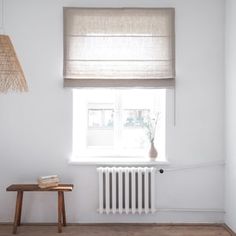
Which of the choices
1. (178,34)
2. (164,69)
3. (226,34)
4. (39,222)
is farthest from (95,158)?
(226,34)

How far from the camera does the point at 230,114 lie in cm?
386

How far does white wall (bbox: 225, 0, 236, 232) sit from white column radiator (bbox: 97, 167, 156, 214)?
83 centimetres

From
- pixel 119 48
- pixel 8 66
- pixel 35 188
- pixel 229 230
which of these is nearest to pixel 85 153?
pixel 35 188

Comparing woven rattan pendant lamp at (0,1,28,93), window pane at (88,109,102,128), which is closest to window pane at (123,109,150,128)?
window pane at (88,109,102,128)

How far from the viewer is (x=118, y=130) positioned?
432 centimetres

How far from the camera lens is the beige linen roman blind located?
3990 mm

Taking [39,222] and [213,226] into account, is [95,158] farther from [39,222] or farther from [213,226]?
[213,226]

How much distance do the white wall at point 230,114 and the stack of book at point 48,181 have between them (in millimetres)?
1888

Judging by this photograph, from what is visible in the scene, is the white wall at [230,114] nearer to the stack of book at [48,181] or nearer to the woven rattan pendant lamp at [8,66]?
the stack of book at [48,181]

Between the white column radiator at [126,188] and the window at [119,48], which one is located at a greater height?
the window at [119,48]

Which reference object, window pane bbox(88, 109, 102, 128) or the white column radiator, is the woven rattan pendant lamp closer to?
the white column radiator

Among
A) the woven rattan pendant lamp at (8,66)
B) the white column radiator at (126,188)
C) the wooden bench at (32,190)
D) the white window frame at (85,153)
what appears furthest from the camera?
the white window frame at (85,153)

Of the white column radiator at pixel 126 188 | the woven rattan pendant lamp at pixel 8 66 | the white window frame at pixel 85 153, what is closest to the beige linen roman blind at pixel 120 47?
the white window frame at pixel 85 153

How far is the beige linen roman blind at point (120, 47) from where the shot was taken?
13.1 ft
